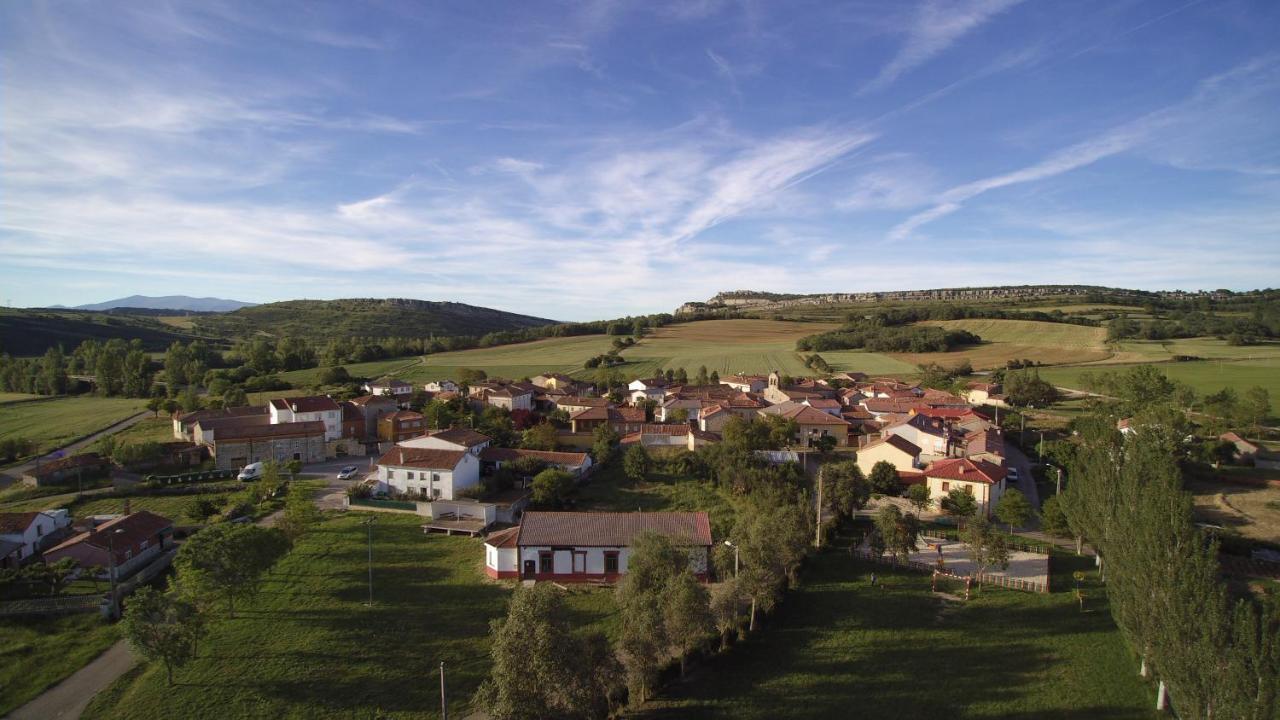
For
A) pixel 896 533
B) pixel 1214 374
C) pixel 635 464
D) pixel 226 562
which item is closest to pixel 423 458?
pixel 635 464

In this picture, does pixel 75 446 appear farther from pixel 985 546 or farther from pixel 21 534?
pixel 985 546

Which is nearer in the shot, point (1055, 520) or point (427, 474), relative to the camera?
point (1055, 520)

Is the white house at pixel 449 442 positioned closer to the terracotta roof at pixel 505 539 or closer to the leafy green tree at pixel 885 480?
the terracotta roof at pixel 505 539

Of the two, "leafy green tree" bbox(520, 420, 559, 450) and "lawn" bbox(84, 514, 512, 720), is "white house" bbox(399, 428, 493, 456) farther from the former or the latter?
"lawn" bbox(84, 514, 512, 720)

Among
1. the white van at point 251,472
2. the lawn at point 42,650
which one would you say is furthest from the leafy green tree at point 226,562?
the white van at point 251,472

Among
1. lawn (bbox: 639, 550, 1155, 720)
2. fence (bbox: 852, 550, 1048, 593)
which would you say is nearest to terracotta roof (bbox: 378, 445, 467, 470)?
lawn (bbox: 639, 550, 1155, 720)

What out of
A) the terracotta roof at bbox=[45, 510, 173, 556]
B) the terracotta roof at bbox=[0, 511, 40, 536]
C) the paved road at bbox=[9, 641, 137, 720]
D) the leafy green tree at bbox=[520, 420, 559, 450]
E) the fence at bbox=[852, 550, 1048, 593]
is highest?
the leafy green tree at bbox=[520, 420, 559, 450]
